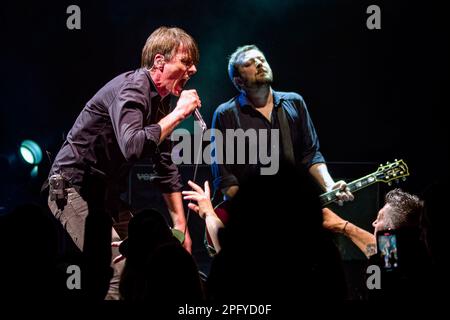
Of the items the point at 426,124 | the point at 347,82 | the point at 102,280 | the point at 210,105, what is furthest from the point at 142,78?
the point at 426,124

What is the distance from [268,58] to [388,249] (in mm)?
1627

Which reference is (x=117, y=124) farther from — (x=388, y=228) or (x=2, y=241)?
(x=388, y=228)

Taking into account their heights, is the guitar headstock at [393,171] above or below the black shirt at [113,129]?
below

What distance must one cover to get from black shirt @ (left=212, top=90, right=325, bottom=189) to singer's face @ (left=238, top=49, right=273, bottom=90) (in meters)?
0.10

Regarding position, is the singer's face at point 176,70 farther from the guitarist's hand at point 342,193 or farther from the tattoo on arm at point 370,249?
the tattoo on arm at point 370,249

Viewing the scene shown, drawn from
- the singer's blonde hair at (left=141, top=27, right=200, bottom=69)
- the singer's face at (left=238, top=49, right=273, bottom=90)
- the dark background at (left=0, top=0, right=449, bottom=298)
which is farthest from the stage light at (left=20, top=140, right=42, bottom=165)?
the singer's face at (left=238, top=49, right=273, bottom=90)

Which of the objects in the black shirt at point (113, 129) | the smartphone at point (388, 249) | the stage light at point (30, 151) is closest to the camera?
the smartphone at point (388, 249)

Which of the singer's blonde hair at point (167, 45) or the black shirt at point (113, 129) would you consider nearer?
the black shirt at point (113, 129)

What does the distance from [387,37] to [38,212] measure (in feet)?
8.93

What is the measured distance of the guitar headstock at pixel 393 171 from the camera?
359 cm

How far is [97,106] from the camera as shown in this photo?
10.3 ft

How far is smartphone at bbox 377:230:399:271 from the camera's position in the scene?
2.60 metres

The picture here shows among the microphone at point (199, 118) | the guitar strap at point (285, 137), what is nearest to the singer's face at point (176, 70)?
the microphone at point (199, 118)

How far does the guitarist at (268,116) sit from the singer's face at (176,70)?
38 centimetres
